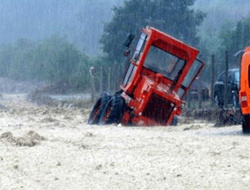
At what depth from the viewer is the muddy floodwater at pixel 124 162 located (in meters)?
8.48

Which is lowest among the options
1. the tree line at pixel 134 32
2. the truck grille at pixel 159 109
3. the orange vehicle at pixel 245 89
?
the tree line at pixel 134 32

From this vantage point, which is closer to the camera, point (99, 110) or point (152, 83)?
point (152, 83)

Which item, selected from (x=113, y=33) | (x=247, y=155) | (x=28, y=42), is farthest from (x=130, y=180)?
(x=28, y=42)

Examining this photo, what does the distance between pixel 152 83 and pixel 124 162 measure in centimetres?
908

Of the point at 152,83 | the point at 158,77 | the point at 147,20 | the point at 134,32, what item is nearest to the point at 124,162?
the point at 152,83

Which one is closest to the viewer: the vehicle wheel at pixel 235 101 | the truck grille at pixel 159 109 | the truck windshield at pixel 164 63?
the truck grille at pixel 159 109

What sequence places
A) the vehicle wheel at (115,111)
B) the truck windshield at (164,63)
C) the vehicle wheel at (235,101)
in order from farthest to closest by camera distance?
the vehicle wheel at (235,101)
the truck windshield at (164,63)
the vehicle wheel at (115,111)

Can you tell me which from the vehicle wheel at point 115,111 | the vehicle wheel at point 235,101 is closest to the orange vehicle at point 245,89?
the vehicle wheel at point 115,111

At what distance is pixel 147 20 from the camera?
54.9m

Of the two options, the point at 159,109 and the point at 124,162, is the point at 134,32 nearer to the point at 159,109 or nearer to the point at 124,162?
the point at 159,109

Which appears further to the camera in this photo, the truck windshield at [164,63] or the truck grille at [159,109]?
the truck windshield at [164,63]

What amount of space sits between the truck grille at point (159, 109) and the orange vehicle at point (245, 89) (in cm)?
421

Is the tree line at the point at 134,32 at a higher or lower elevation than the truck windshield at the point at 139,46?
lower

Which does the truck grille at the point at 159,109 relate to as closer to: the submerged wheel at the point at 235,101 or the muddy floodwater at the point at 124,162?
the submerged wheel at the point at 235,101
